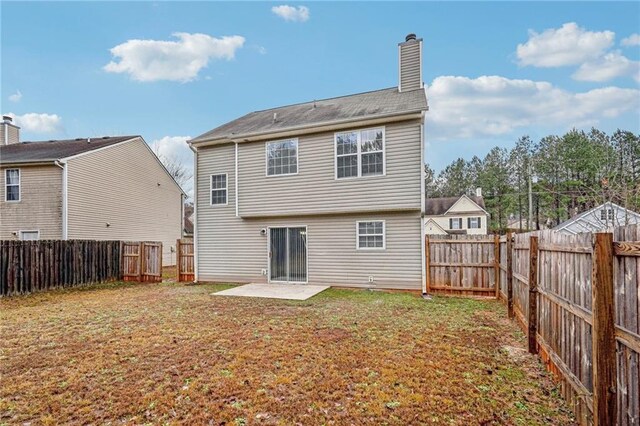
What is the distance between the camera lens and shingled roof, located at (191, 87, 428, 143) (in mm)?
9950

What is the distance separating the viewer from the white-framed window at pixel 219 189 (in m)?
12.0

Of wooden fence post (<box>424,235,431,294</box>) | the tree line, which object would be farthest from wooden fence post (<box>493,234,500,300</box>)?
the tree line

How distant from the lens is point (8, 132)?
1925 centimetres

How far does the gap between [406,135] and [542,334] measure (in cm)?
667

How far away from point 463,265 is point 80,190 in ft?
52.2

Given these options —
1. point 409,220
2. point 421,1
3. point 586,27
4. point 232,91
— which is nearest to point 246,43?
point 232,91

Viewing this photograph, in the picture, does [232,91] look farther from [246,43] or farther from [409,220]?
[409,220]

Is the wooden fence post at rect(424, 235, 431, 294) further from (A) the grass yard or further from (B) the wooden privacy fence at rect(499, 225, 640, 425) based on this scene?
(B) the wooden privacy fence at rect(499, 225, 640, 425)

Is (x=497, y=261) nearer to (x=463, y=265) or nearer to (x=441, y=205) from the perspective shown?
(x=463, y=265)

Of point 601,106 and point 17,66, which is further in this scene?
point 601,106

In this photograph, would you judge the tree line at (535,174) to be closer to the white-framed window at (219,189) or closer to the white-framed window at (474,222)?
the white-framed window at (474,222)

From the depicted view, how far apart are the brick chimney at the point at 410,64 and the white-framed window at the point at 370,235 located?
5.06 metres

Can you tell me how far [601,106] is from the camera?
2369cm

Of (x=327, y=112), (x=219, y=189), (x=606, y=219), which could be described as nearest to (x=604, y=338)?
(x=606, y=219)
